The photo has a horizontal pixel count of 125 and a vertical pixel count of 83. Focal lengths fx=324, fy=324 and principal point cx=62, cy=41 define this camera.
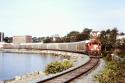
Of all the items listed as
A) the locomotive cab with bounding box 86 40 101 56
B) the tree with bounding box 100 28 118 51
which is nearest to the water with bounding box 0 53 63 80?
the tree with bounding box 100 28 118 51

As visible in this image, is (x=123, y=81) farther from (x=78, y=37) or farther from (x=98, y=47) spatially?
(x=78, y=37)

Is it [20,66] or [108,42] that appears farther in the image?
[20,66]

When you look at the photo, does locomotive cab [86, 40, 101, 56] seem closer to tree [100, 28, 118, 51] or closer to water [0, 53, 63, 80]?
tree [100, 28, 118, 51]

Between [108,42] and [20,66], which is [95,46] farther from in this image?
[20,66]

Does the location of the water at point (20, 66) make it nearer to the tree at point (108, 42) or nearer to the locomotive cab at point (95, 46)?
the tree at point (108, 42)

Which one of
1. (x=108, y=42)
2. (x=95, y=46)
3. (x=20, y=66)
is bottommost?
(x=20, y=66)

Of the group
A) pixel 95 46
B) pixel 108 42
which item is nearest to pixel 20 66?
pixel 108 42

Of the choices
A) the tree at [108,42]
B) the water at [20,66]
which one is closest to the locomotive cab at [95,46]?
the tree at [108,42]

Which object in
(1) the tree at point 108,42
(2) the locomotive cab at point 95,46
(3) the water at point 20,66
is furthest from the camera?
(1) the tree at point 108,42

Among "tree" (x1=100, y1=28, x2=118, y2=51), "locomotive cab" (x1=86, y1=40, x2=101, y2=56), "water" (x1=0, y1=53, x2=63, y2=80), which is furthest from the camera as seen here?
"tree" (x1=100, y1=28, x2=118, y2=51)

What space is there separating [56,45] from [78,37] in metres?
22.3

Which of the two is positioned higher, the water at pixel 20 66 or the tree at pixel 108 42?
the tree at pixel 108 42

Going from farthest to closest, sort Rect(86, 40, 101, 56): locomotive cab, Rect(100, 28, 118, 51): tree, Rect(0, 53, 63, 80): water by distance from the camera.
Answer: Rect(100, 28, 118, 51): tree → Rect(0, 53, 63, 80): water → Rect(86, 40, 101, 56): locomotive cab

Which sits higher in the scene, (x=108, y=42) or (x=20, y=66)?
(x=108, y=42)
